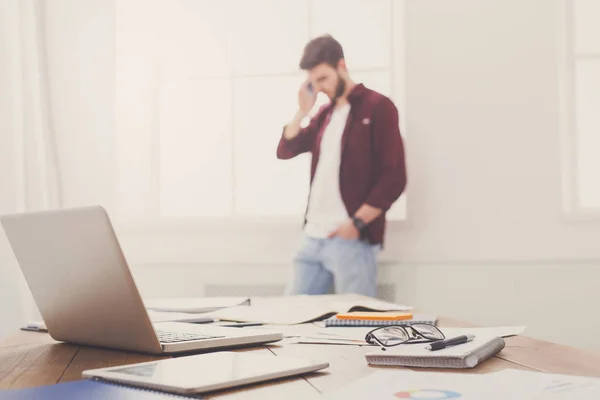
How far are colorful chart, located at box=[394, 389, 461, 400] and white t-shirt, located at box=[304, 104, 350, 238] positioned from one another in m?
2.46

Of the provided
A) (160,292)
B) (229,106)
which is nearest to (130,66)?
(229,106)

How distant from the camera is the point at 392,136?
3197 millimetres

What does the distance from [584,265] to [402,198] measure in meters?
0.81

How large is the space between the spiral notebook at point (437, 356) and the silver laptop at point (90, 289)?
0.92ft

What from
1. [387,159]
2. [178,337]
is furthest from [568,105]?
[178,337]

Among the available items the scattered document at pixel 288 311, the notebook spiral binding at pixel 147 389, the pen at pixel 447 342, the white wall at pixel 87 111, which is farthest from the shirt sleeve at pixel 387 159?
the notebook spiral binding at pixel 147 389

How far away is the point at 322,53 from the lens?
336 cm

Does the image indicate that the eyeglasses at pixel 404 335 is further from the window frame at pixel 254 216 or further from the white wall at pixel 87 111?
the white wall at pixel 87 111

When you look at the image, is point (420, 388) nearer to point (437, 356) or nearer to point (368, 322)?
point (437, 356)

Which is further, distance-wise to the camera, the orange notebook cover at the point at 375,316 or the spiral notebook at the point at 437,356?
the orange notebook cover at the point at 375,316

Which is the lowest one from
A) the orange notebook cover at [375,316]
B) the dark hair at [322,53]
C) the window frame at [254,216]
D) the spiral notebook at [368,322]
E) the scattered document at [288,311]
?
the scattered document at [288,311]

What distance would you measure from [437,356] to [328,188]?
235cm

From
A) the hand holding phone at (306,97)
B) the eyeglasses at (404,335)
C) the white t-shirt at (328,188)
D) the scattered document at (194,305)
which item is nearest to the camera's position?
the eyeglasses at (404,335)

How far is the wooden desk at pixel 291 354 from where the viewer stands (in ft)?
2.84
